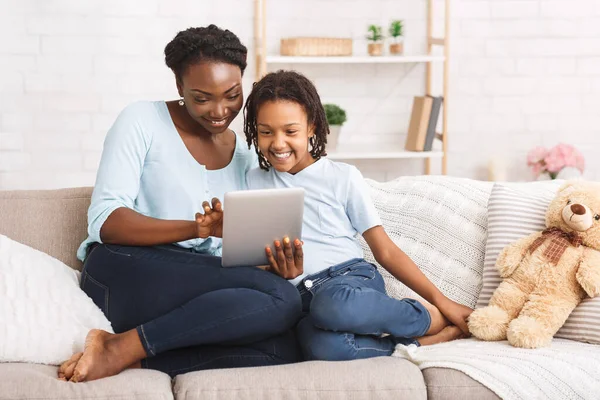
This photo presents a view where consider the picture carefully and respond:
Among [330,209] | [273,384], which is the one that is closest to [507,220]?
[330,209]

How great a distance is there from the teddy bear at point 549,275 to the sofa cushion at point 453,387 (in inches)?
8.7

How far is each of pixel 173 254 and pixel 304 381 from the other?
0.47 meters

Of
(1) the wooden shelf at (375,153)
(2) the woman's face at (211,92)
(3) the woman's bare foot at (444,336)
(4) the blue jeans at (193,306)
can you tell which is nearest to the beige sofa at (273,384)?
(4) the blue jeans at (193,306)

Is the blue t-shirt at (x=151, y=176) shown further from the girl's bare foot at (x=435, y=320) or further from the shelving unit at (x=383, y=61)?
the shelving unit at (x=383, y=61)

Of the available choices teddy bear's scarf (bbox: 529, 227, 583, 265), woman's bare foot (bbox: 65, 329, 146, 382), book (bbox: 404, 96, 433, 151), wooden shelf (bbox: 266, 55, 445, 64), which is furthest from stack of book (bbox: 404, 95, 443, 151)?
woman's bare foot (bbox: 65, 329, 146, 382)

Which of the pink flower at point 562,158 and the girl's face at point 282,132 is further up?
the girl's face at point 282,132

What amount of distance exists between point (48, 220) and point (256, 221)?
65 cm

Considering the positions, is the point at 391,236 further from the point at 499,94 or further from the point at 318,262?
the point at 499,94

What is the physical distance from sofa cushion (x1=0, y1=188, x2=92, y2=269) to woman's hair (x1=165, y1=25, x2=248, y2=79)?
1.47 feet

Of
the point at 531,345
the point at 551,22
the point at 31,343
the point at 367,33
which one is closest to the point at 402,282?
the point at 531,345

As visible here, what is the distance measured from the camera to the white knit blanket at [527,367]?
1.69 m

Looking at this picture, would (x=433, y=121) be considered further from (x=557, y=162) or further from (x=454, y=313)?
(x=454, y=313)

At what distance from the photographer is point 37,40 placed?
3.82 meters

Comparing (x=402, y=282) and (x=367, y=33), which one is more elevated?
(x=367, y=33)
